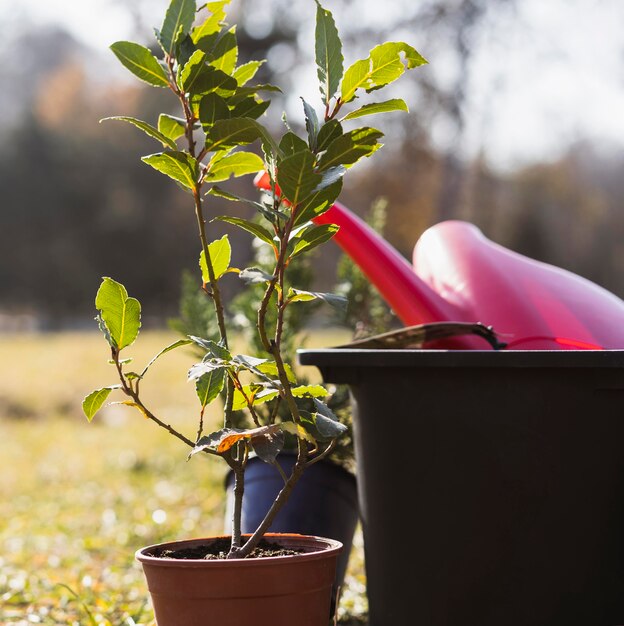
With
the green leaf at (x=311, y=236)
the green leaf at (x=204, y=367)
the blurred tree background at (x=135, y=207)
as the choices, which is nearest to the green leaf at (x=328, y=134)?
the green leaf at (x=311, y=236)

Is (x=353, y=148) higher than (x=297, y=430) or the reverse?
higher

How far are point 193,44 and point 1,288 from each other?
21491 mm

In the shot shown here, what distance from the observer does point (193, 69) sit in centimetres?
139

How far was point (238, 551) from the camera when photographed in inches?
57.3

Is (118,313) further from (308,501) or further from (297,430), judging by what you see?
(308,501)

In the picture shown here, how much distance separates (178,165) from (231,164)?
0.39ft

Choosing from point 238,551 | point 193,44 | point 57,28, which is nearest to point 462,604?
point 238,551

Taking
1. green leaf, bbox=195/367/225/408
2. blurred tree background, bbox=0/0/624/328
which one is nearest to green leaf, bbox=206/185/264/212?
green leaf, bbox=195/367/225/408

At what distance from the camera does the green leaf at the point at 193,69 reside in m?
1.39

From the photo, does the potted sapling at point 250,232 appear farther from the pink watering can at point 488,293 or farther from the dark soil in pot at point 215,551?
the pink watering can at point 488,293

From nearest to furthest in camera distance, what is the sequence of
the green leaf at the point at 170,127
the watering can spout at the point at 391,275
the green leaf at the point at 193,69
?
the green leaf at the point at 193,69, the green leaf at the point at 170,127, the watering can spout at the point at 391,275

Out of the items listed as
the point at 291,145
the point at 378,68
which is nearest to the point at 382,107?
the point at 378,68

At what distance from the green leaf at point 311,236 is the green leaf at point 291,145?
129 mm

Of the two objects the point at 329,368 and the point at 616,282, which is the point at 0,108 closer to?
the point at 616,282
